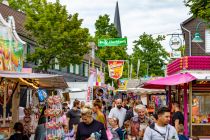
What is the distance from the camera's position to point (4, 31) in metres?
18.4

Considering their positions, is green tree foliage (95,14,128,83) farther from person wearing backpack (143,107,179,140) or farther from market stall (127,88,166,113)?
person wearing backpack (143,107,179,140)

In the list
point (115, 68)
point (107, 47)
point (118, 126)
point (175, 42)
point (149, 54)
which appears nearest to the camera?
point (118, 126)

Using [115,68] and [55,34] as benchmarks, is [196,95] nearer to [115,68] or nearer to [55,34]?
[55,34]

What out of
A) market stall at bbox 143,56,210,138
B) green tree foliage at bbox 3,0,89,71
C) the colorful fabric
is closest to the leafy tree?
green tree foliage at bbox 3,0,89,71

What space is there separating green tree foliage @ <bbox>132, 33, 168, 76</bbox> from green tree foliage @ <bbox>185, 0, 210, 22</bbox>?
222 feet

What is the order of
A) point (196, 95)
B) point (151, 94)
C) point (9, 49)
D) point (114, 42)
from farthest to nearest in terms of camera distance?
point (151, 94), point (114, 42), point (9, 49), point (196, 95)

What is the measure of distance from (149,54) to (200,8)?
68.8 metres

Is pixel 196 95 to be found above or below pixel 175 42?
below

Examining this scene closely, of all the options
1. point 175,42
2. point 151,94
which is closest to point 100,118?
point 175,42

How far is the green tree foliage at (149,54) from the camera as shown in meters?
89.4

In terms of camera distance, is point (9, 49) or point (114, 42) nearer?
point (9, 49)

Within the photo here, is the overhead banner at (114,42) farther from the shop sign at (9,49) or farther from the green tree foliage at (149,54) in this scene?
the green tree foliage at (149,54)

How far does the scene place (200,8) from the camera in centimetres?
2091

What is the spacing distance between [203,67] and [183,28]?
20.3m
